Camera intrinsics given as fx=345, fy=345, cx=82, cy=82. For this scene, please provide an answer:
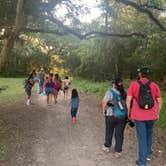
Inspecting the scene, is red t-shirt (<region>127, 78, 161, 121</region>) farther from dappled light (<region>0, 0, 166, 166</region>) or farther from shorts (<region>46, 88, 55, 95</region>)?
shorts (<region>46, 88, 55, 95</region>)

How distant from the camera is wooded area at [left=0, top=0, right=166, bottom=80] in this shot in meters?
13.4

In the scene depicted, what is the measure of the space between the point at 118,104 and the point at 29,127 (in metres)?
5.05

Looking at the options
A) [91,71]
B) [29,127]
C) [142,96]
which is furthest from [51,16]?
[91,71]

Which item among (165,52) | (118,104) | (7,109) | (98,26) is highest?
(98,26)

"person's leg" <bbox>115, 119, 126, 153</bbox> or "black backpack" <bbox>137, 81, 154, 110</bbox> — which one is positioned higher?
"black backpack" <bbox>137, 81, 154, 110</bbox>

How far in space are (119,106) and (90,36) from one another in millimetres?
6813

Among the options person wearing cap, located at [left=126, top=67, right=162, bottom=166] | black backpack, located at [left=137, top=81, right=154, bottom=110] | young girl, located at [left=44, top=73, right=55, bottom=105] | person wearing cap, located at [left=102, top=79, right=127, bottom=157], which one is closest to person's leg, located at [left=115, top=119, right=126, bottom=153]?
person wearing cap, located at [left=102, top=79, right=127, bottom=157]

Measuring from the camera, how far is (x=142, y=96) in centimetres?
721

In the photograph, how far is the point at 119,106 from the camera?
8070 mm

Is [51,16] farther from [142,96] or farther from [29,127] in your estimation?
[142,96]

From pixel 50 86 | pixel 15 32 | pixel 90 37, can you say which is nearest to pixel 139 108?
pixel 15 32

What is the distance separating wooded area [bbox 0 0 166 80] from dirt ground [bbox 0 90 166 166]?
7.48 ft

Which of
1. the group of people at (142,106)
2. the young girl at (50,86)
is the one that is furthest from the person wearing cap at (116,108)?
the young girl at (50,86)

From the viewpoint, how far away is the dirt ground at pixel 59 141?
320 inches
